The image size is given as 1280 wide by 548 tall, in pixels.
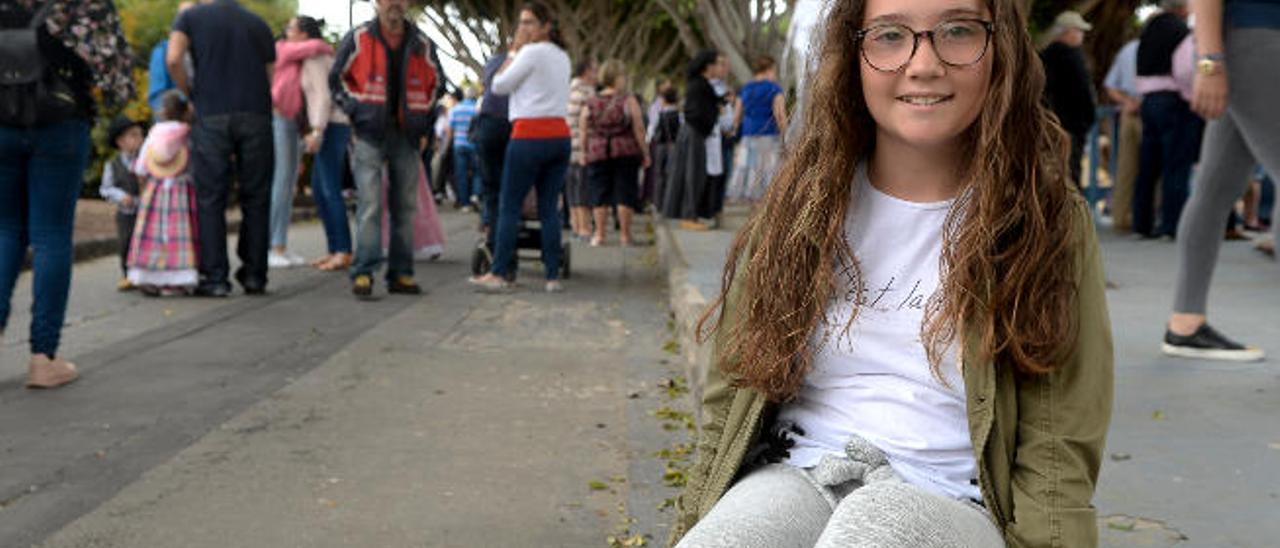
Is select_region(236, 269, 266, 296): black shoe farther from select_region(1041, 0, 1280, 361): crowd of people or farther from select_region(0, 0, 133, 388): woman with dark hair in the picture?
select_region(1041, 0, 1280, 361): crowd of people

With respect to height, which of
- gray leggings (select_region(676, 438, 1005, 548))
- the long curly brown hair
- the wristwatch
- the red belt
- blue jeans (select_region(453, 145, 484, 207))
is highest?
the wristwatch

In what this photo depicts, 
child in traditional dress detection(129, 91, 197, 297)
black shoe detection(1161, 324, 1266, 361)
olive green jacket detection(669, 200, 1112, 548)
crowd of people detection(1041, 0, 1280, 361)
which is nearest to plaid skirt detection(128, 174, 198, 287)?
child in traditional dress detection(129, 91, 197, 297)

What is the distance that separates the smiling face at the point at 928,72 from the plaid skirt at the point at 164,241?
754 cm

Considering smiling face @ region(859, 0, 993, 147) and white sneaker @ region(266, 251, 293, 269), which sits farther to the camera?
white sneaker @ region(266, 251, 293, 269)

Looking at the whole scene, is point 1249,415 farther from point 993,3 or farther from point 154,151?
point 154,151

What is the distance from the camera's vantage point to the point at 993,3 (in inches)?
86.5

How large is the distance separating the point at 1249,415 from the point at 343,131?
7744 mm

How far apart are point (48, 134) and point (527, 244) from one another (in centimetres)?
526

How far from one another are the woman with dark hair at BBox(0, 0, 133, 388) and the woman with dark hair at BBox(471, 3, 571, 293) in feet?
11.9

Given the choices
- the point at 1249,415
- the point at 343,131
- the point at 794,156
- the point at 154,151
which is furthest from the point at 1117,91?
the point at 794,156

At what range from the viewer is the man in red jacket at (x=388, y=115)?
357 inches

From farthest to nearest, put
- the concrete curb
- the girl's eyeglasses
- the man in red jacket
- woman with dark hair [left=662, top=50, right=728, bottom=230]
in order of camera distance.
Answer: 1. woman with dark hair [left=662, top=50, right=728, bottom=230]
2. the man in red jacket
3. the concrete curb
4. the girl's eyeglasses

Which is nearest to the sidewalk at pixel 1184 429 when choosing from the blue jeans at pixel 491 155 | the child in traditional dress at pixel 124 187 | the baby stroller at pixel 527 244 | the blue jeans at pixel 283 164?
the baby stroller at pixel 527 244

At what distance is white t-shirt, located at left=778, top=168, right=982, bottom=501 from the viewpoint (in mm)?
2174
